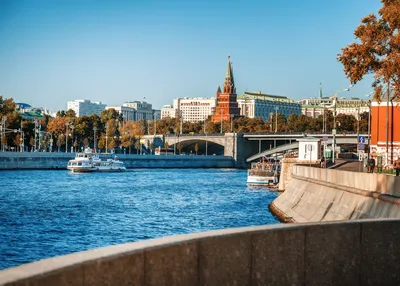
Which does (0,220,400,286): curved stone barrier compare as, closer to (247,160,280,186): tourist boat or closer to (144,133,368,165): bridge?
(247,160,280,186): tourist boat

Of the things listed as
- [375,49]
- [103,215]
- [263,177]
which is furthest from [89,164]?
[375,49]

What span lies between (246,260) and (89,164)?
345 ft

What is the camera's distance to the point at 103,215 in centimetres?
4319

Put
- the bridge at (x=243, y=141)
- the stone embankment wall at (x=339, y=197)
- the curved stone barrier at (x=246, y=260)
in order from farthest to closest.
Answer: the bridge at (x=243, y=141)
the stone embankment wall at (x=339, y=197)
the curved stone barrier at (x=246, y=260)

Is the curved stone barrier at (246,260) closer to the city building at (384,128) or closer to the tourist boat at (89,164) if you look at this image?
the city building at (384,128)

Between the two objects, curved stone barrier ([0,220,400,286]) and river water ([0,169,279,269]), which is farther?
river water ([0,169,279,269])

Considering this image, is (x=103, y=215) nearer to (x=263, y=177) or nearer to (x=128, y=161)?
(x=263, y=177)

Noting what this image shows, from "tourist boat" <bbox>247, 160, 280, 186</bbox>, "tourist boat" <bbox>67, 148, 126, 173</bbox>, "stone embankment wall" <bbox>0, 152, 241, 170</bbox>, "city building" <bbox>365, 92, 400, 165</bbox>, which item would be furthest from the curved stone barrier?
"stone embankment wall" <bbox>0, 152, 241, 170</bbox>

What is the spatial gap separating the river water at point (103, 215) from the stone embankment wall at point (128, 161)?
4703cm

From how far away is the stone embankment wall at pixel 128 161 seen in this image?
115688mm

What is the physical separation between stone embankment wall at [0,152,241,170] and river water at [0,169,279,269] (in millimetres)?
47026

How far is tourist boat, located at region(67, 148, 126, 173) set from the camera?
110375mm

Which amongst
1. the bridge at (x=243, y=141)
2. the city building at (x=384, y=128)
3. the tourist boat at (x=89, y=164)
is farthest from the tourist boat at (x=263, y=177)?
the bridge at (x=243, y=141)

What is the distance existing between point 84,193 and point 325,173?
112ft
